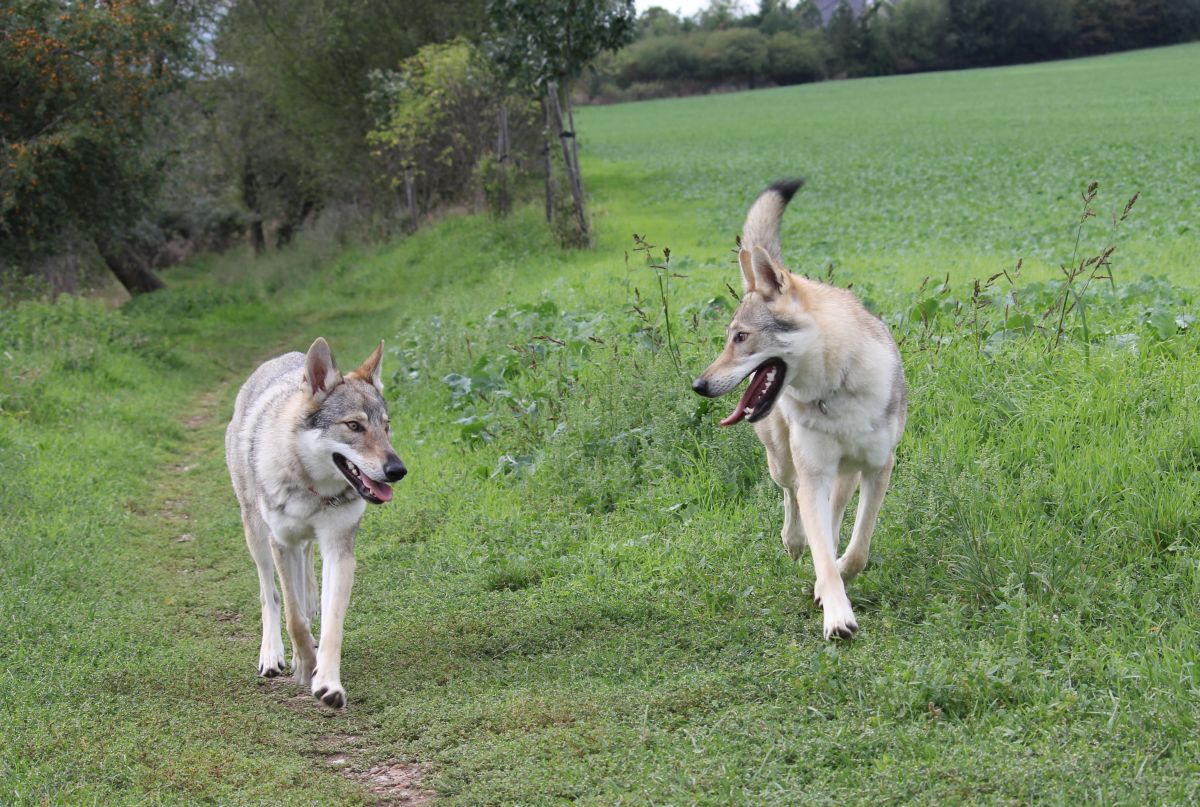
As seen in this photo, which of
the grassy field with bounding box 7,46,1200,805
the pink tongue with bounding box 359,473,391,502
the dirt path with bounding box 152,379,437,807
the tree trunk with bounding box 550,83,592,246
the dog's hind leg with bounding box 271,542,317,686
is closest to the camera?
the grassy field with bounding box 7,46,1200,805

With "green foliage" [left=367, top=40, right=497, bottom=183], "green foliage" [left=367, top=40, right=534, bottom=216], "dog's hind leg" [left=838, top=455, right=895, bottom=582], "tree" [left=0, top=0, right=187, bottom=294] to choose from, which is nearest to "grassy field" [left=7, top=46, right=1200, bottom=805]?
"dog's hind leg" [left=838, top=455, right=895, bottom=582]

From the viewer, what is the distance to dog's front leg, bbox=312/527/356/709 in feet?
16.6

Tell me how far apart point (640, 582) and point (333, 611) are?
186 centimetres

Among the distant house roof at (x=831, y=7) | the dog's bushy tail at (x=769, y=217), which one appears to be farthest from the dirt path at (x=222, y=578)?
the distant house roof at (x=831, y=7)

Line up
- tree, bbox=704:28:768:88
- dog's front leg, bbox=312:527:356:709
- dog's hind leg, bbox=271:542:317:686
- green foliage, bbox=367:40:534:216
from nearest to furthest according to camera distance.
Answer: dog's front leg, bbox=312:527:356:709, dog's hind leg, bbox=271:542:317:686, green foliage, bbox=367:40:534:216, tree, bbox=704:28:768:88

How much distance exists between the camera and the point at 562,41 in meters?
18.9

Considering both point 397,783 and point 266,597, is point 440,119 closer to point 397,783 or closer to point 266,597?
point 266,597

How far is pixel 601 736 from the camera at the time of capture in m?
4.55

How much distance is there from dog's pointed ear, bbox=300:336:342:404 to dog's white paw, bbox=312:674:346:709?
4.64ft

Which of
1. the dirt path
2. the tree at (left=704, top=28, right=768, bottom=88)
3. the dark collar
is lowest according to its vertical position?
the dirt path

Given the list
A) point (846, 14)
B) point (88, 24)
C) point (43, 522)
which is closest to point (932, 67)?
point (846, 14)

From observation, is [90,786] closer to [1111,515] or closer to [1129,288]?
[1111,515]

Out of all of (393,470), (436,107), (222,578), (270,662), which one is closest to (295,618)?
(270,662)

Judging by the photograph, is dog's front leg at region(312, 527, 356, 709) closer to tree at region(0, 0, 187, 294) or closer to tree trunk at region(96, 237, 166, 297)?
tree at region(0, 0, 187, 294)
